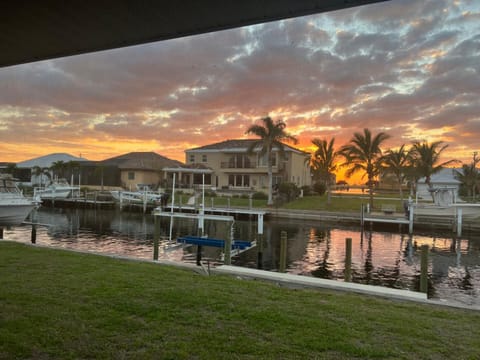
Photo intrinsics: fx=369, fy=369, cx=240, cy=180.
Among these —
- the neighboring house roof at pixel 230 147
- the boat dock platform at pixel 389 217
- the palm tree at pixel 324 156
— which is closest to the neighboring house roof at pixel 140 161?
the neighboring house roof at pixel 230 147

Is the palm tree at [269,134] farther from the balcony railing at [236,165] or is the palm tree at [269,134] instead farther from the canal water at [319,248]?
the canal water at [319,248]

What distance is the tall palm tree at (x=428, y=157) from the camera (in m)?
38.7

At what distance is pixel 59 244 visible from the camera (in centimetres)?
2020

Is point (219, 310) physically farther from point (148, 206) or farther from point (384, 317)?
point (148, 206)

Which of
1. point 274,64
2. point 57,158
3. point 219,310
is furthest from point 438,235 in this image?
point 57,158

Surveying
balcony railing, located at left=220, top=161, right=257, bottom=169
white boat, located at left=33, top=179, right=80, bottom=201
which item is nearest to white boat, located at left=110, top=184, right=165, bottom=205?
white boat, located at left=33, top=179, right=80, bottom=201

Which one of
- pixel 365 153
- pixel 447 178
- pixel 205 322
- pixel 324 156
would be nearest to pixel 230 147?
pixel 324 156

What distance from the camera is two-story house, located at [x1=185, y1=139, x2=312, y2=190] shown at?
154ft

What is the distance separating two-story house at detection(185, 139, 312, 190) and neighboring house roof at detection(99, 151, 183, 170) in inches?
260

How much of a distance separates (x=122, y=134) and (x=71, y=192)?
12442 millimetres

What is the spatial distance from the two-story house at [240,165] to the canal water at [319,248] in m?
15.0

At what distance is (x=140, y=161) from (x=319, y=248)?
39.7m

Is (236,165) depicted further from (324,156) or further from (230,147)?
(324,156)

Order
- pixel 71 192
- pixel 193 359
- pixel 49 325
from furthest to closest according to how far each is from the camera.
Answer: pixel 71 192, pixel 49 325, pixel 193 359
